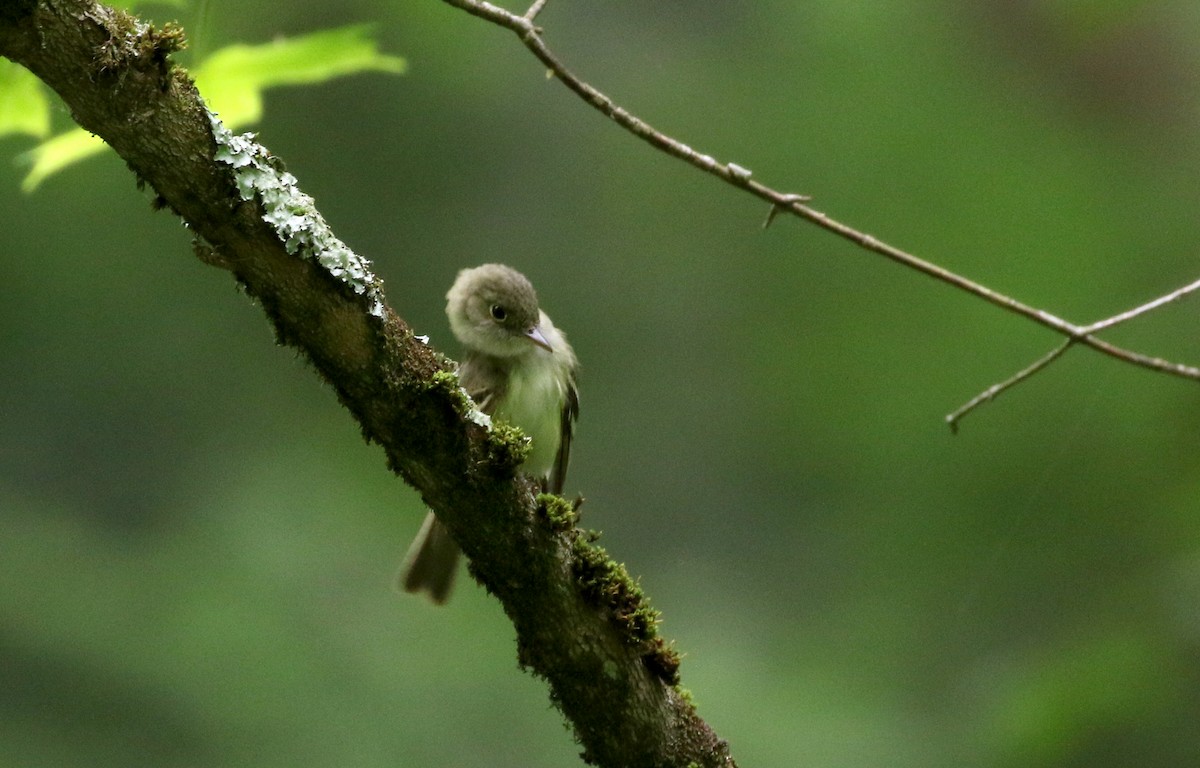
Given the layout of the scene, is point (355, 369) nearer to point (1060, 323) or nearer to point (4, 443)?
point (1060, 323)

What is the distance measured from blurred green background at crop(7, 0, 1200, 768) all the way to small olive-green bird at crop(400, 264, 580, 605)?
2.24 meters

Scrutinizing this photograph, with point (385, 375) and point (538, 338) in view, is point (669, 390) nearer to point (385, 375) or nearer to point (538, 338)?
point (538, 338)

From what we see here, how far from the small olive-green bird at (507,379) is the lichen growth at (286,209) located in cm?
182

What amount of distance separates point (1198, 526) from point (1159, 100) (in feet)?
16.5

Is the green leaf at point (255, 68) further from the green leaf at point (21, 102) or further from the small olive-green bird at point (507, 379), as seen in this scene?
the small olive-green bird at point (507, 379)

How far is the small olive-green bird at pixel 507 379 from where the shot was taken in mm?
3994

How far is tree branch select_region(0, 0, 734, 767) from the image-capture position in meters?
2.02

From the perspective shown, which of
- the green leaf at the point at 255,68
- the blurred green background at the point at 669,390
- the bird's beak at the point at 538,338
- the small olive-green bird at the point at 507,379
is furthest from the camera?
the blurred green background at the point at 669,390

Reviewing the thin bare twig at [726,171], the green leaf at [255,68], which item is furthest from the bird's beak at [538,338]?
the thin bare twig at [726,171]

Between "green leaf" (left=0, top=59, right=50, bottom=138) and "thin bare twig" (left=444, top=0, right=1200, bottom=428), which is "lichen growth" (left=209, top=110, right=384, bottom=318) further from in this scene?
"green leaf" (left=0, top=59, right=50, bottom=138)

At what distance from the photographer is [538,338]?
4.12 meters

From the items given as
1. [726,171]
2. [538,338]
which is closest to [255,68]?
[726,171]

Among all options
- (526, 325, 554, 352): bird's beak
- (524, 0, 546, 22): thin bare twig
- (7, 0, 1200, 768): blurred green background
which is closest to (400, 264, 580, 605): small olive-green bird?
(526, 325, 554, 352): bird's beak

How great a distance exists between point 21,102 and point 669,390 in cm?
596
